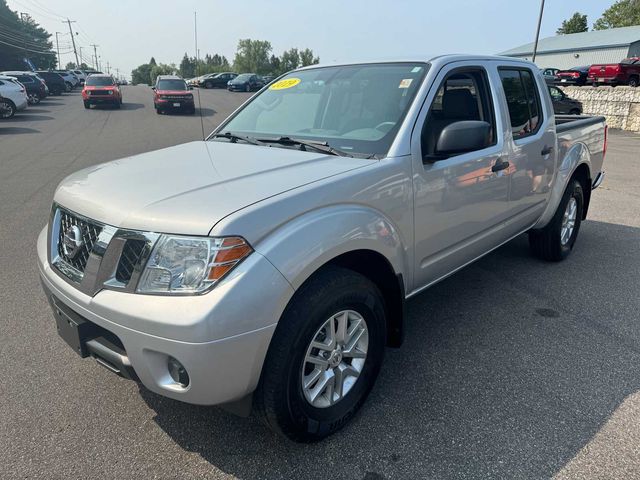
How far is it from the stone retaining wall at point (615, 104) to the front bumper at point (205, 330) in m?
20.9

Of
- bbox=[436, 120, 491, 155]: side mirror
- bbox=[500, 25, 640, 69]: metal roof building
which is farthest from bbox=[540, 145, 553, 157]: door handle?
bbox=[500, 25, 640, 69]: metal roof building

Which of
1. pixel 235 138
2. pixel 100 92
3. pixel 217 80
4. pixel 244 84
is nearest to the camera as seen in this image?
pixel 235 138

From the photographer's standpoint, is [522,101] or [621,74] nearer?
[522,101]

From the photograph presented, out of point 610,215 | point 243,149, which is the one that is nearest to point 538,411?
point 243,149

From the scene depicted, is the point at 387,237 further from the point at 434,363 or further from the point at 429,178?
the point at 434,363

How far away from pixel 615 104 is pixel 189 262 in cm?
2203

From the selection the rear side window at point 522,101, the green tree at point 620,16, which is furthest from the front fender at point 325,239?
the green tree at point 620,16

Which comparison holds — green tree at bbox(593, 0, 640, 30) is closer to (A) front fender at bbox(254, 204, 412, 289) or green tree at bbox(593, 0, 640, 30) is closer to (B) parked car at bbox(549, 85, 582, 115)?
(B) parked car at bbox(549, 85, 582, 115)

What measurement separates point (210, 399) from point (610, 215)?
6835 millimetres

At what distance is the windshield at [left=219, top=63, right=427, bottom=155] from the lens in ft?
9.67

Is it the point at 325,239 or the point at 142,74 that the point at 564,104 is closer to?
A: the point at 325,239

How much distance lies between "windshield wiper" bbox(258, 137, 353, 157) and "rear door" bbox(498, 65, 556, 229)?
1.54 meters

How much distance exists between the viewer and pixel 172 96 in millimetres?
22531

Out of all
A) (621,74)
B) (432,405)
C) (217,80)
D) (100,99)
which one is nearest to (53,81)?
(100,99)
